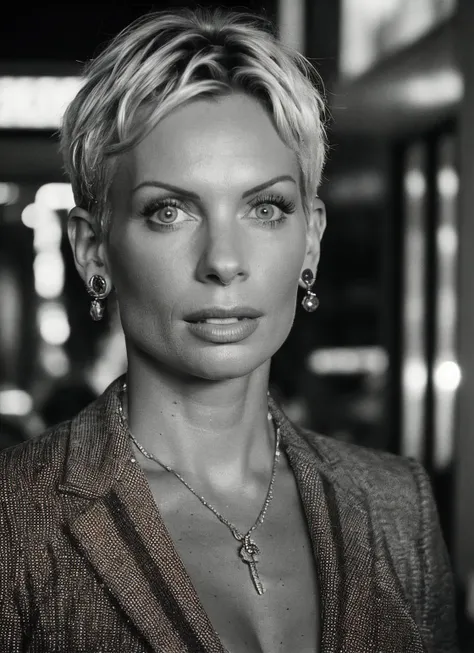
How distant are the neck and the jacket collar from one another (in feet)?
0.20

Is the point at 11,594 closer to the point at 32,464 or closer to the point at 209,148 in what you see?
the point at 32,464

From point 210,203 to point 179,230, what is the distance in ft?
0.25

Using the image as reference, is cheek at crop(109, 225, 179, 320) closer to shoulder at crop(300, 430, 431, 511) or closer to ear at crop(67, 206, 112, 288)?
ear at crop(67, 206, 112, 288)

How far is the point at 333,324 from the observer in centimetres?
579

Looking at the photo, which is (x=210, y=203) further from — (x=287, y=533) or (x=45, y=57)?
(x=45, y=57)

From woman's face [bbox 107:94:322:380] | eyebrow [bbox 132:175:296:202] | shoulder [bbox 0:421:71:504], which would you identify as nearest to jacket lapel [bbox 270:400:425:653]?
woman's face [bbox 107:94:322:380]

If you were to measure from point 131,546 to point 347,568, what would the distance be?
43 cm

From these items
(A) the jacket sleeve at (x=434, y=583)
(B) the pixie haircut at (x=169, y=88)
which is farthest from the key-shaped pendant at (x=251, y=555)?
(B) the pixie haircut at (x=169, y=88)

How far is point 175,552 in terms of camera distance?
1.68 m

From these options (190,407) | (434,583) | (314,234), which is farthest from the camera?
(434,583)

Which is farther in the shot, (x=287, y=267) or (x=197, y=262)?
(x=287, y=267)

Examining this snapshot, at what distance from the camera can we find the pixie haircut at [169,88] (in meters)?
1.73

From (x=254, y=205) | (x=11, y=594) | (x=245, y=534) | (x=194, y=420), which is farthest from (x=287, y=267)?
(x=11, y=594)

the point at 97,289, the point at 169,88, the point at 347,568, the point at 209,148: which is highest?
the point at 169,88
